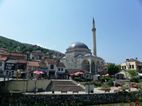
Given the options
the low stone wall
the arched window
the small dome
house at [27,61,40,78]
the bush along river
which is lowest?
the bush along river

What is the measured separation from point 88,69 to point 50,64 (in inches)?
601

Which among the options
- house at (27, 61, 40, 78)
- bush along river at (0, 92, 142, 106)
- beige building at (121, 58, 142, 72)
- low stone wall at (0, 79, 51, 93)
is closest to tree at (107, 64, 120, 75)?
beige building at (121, 58, 142, 72)

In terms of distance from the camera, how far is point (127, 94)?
27.2m

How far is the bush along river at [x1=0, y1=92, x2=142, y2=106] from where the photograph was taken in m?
19.7

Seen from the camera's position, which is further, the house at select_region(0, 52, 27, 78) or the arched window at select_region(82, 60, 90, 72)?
the arched window at select_region(82, 60, 90, 72)

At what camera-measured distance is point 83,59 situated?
59.1 meters

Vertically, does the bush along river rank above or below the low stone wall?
below

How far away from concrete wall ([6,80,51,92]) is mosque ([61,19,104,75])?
25.9 metres

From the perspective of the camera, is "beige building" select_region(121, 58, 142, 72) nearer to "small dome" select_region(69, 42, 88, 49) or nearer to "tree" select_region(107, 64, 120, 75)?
"tree" select_region(107, 64, 120, 75)

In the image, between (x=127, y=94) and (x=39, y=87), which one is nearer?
(x=127, y=94)

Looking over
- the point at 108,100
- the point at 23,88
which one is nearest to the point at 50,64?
the point at 23,88

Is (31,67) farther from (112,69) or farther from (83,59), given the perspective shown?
(112,69)

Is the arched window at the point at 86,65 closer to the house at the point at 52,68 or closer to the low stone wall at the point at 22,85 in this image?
the house at the point at 52,68

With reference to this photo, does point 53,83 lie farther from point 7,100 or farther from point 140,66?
point 140,66
